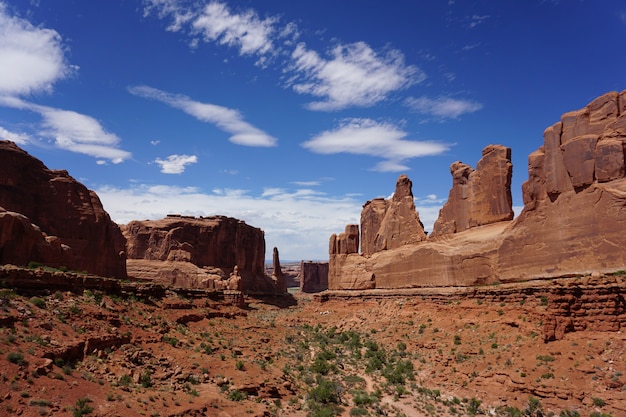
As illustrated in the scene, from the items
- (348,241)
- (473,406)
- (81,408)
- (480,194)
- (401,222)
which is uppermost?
(480,194)

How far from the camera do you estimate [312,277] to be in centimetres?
12962

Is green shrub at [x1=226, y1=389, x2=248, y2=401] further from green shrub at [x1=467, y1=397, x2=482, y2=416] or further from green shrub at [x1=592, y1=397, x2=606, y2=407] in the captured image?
green shrub at [x1=592, y1=397, x2=606, y2=407]

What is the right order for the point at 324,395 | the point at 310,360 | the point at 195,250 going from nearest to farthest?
1. the point at 324,395
2. the point at 310,360
3. the point at 195,250

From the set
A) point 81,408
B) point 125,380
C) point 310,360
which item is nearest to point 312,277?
point 310,360

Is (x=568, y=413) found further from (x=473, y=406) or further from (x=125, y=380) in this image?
(x=125, y=380)

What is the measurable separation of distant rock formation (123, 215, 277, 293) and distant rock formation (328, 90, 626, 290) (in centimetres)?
3858

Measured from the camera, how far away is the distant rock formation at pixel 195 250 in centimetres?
6956

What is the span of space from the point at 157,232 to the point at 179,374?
58504 mm

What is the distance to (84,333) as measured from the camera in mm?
18500

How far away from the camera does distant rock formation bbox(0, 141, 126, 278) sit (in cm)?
3588

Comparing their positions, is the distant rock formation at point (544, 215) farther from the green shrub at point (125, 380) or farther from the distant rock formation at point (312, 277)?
the distant rock formation at point (312, 277)

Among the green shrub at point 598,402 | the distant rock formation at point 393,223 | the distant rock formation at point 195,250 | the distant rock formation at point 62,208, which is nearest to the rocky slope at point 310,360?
the green shrub at point 598,402

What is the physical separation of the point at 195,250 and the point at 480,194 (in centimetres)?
5383

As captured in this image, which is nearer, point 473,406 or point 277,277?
point 473,406
